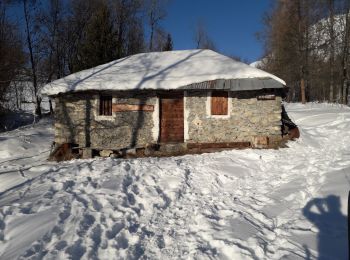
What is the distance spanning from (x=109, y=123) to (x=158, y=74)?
2590mm

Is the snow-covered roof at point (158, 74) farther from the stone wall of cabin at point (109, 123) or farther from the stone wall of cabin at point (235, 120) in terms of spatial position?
the stone wall of cabin at point (235, 120)

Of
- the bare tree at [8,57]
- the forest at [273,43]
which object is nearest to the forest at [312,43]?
the forest at [273,43]

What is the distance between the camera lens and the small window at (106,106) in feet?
36.9

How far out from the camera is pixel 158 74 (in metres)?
11.4

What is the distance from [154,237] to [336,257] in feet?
7.65

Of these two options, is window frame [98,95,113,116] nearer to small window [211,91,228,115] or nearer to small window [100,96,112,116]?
small window [100,96,112,116]

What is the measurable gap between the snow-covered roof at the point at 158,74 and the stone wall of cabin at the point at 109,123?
47 cm

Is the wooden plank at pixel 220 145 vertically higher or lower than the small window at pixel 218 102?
lower

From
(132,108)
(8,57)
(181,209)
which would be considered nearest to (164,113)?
(132,108)

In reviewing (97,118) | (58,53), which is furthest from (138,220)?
(58,53)

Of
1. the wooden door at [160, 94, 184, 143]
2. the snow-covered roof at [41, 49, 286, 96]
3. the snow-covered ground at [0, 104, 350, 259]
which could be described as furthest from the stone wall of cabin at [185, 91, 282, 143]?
the snow-covered ground at [0, 104, 350, 259]

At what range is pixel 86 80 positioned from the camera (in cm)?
1120

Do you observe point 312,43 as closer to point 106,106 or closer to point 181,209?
point 106,106

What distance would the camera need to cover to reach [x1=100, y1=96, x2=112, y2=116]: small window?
36.9 ft
